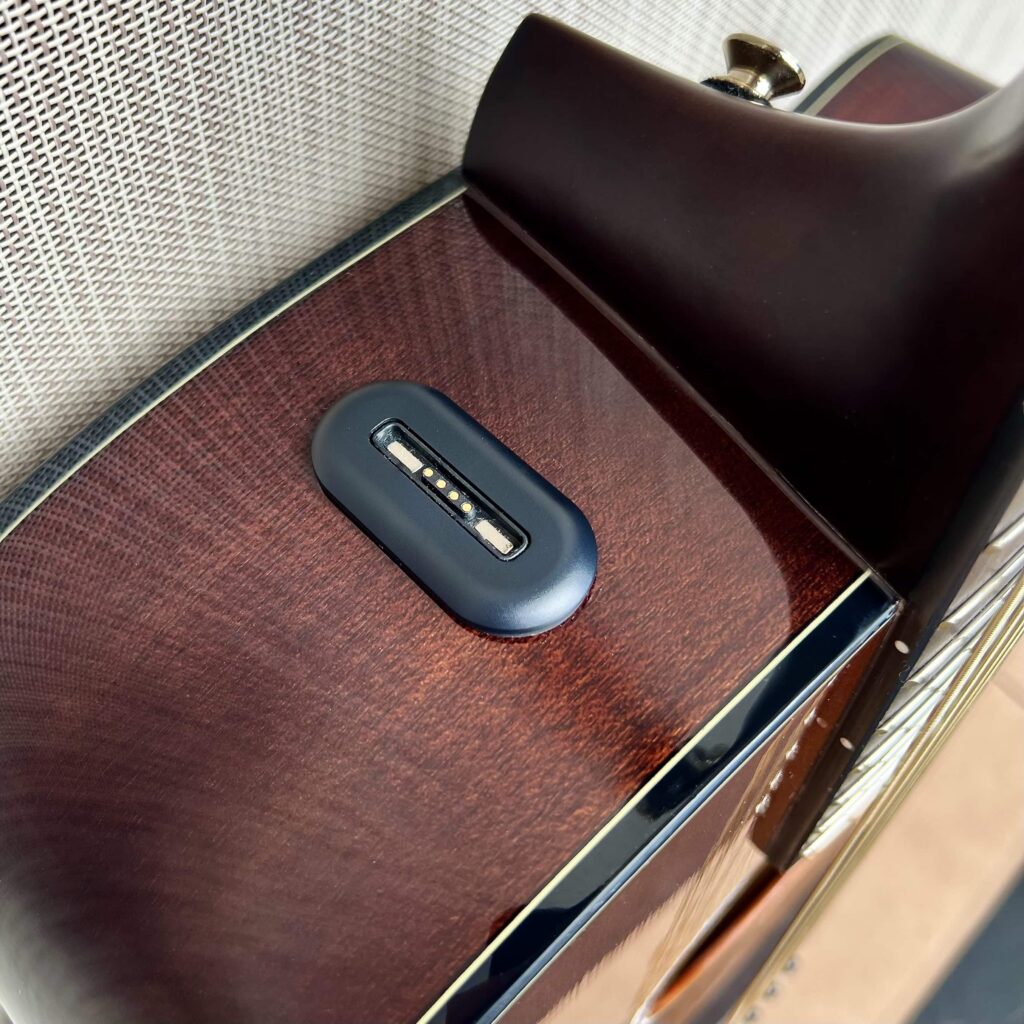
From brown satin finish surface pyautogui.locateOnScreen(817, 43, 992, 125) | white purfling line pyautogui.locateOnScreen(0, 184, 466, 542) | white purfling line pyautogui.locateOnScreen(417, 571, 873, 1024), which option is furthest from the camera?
brown satin finish surface pyautogui.locateOnScreen(817, 43, 992, 125)

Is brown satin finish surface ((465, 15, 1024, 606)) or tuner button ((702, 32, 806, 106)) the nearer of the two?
brown satin finish surface ((465, 15, 1024, 606))

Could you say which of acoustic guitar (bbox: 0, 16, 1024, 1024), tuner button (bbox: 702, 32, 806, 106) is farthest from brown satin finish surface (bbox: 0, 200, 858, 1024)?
tuner button (bbox: 702, 32, 806, 106)

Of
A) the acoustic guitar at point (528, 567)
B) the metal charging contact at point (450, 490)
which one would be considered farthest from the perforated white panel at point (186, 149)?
the metal charging contact at point (450, 490)

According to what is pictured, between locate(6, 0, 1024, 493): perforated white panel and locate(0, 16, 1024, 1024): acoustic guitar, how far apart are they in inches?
1.3

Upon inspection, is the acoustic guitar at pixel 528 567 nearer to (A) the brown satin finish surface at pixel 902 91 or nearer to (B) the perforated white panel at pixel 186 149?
(B) the perforated white panel at pixel 186 149

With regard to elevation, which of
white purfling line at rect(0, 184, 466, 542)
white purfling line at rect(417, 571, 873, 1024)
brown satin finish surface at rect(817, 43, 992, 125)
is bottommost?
white purfling line at rect(417, 571, 873, 1024)

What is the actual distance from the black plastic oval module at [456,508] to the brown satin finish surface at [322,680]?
10mm

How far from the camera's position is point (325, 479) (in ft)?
1.39

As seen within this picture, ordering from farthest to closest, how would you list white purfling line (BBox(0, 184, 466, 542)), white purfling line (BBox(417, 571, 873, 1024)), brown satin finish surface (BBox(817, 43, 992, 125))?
brown satin finish surface (BBox(817, 43, 992, 125)) → white purfling line (BBox(0, 184, 466, 542)) → white purfling line (BBox(417, 571, 873, 1024))

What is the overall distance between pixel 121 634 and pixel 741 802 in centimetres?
25

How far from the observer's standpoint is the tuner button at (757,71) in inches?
18.9

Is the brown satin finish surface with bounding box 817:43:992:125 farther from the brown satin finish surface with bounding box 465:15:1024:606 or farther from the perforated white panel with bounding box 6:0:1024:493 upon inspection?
the brown satin finish surface with bounding box 465:15:1024:606

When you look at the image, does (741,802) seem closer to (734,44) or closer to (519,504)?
(519,504)

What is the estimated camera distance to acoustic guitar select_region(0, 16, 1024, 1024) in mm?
360
